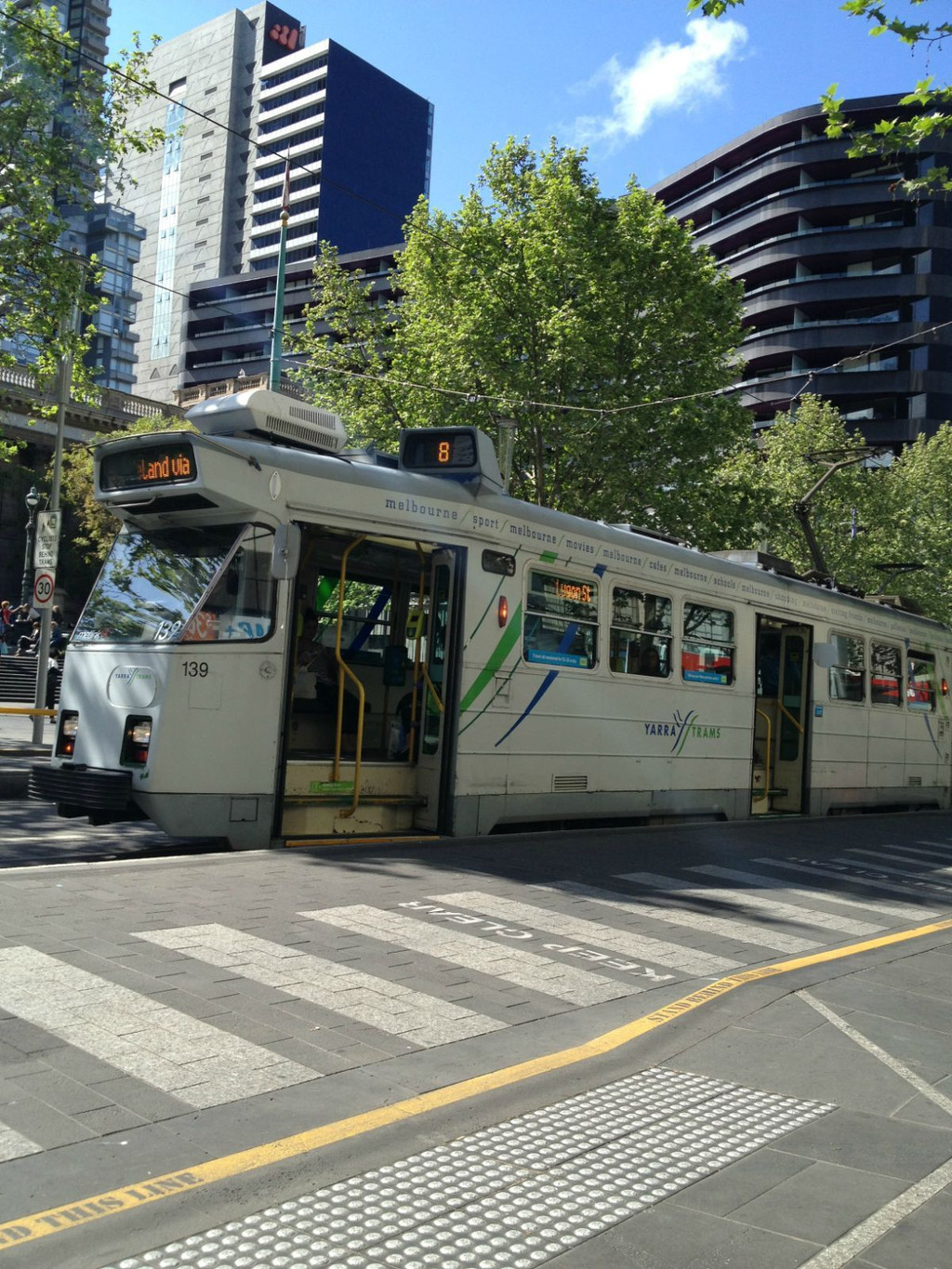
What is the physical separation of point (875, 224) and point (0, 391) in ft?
200

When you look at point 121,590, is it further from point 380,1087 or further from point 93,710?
point 380,1087

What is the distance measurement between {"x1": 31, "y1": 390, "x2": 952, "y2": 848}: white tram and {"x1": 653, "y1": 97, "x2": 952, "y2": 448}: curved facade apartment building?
5618 cm

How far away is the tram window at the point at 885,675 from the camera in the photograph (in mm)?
18078

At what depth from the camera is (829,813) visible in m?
17.2

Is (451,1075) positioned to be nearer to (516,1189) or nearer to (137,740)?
(516,1189)

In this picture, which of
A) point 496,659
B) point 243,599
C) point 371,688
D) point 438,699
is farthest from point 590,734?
point 243,599

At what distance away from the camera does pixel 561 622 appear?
→ 38.8 ft

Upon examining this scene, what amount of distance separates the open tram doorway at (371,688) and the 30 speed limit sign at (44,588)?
8187 millimetres

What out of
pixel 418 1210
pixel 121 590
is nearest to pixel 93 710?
pixel 121 590

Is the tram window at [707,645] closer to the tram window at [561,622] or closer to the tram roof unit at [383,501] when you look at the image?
the tram roof unit at [383,501]

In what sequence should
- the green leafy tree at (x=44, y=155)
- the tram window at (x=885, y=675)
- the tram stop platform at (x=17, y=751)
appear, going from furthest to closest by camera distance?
the green leafy tree at (x=44, y=155) → the tram window at (x=885, y=675) → the tram stop platform at (x=17, y=751)

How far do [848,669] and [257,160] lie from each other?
116m

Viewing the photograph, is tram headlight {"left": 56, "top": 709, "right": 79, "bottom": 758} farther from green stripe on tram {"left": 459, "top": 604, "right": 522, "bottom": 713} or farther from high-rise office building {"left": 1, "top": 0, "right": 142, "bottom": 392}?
Answer: high-rise office building {"left": 1, "top": 0, "right": 142, "bottom": 392}

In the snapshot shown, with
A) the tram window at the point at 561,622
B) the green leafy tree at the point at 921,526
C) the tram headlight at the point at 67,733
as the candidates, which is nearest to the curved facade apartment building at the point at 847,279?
the green leafy tree at the point at 921,526
